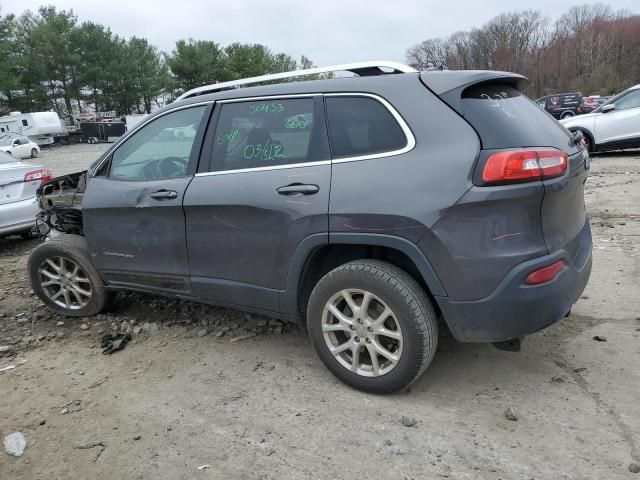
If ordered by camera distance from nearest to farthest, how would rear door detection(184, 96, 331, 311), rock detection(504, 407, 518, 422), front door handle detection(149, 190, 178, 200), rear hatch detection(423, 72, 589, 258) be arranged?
rear hatch detection(423, 72, 589, 258) < rock detection(504, 407, 518, 422) < rear door detection(184, 96, 331, 311) < front door handle detection(149, 190, 178, 200)

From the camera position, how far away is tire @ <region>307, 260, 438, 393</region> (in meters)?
2.77

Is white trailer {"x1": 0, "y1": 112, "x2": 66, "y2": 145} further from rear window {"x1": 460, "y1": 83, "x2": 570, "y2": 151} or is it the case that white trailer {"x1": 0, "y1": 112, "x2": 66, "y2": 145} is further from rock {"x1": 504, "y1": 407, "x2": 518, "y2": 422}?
rock {"x1": 504, "y1": 407, "x2": 518, "y2": 422}

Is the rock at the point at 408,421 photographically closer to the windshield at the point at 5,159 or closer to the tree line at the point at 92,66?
the windshield at the point at 5,159

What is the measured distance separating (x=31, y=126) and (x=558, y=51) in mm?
91082

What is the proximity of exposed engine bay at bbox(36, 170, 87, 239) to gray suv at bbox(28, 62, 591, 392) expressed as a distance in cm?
71

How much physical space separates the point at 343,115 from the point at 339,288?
0.99 m

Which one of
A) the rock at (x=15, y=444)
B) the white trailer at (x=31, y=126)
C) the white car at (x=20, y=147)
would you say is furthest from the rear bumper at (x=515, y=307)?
the white trailer at (x=31, y=126)

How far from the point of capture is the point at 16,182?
6.88m

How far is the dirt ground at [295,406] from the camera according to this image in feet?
8.23

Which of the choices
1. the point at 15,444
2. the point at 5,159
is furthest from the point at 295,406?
the point at 5,159

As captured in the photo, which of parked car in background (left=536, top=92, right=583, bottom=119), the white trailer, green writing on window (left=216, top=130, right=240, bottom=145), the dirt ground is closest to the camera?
the dirt ground

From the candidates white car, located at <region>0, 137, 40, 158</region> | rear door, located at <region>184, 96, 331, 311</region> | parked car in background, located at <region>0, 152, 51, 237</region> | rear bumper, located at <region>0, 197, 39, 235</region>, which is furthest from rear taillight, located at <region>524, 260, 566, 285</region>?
white car, located at <region>0, 137, 40, 158</region>

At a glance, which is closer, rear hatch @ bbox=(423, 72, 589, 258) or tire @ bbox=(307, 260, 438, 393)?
rear hatch @ bbox=(423, 72, 589, 258)

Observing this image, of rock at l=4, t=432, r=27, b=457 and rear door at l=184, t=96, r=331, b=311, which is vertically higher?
rear door at l=184, t=96, r=331, b=311
